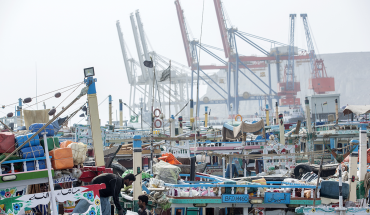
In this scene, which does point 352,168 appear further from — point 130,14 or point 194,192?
point 130,14

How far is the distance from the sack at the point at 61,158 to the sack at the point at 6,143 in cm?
72

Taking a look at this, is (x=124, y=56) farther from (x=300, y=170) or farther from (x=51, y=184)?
(x=51, y=184)

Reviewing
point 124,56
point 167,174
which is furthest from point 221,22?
point 167,174

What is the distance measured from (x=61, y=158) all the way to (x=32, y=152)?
21.6 inches

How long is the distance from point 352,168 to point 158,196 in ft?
18.8

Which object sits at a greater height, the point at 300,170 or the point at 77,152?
the point at 77,152

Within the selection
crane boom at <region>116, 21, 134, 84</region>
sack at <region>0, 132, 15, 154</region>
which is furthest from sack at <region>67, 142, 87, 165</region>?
crane boom at <region>116, 21, 134, 84</region>

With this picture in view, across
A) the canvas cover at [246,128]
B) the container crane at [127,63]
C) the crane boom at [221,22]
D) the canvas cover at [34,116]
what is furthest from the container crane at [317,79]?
the canvas cover at [34,116]

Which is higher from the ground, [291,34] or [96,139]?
[291,34]

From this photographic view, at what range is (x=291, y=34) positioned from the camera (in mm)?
84562

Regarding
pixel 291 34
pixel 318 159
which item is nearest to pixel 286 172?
pixel 318 159

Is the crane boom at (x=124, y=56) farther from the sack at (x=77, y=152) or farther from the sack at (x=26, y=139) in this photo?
the sack at (x=26, y=139)

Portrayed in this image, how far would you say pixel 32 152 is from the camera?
7094mm

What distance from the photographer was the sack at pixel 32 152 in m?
7.02
